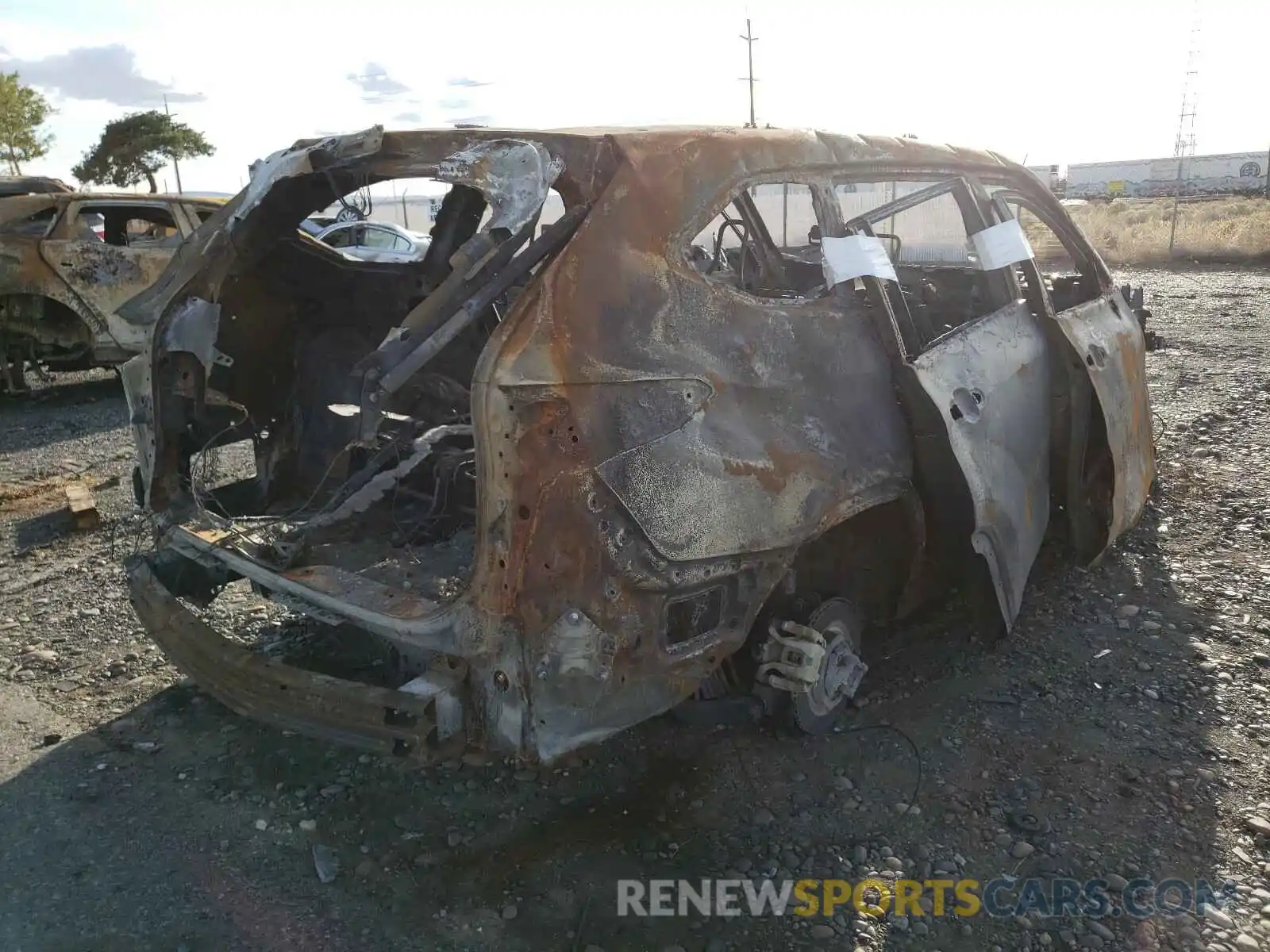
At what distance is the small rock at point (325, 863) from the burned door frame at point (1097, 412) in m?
2.90

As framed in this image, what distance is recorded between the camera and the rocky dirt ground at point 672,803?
96.2 inches

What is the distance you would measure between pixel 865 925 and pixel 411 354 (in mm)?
1893

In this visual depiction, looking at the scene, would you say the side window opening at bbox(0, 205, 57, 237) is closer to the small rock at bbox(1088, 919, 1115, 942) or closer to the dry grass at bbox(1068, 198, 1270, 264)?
the small rock at bbox(1088, 919, 1115, 942)

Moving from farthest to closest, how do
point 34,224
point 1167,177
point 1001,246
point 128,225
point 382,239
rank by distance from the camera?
point 1167,177
point 382,239
point 128,225
point 34,224
point 1001,246

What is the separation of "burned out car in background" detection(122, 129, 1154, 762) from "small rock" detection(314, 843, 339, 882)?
38 centimetres

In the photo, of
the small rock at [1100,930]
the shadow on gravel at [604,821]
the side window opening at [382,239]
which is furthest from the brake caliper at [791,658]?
the side window opening at [382,239]

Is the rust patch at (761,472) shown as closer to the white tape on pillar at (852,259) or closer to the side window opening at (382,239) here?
the white tape on pillar at (852,259)

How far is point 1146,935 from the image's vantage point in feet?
7.77

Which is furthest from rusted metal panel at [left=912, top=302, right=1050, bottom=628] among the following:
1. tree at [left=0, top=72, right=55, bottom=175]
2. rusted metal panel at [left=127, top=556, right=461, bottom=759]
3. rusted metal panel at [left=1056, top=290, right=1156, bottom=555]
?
tree at [left=0, top=72, right=55, bottom=175]

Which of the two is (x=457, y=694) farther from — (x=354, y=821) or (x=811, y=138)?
(x=811, y=138)

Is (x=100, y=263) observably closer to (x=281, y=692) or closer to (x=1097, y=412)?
(x=281, y=692)

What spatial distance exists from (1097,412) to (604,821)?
98.6 inches

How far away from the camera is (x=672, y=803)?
293 centimetres

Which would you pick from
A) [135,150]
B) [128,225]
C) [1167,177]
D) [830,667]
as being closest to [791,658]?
[830,667]
